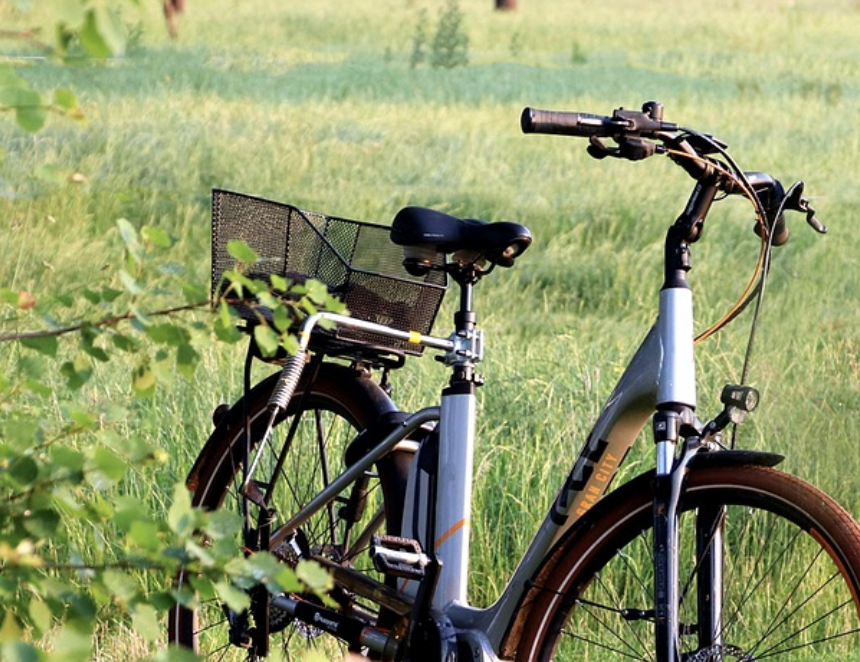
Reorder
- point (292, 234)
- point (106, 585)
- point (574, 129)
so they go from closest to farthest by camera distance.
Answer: point (106, 585)
point (574, 129)
point (292, 234)

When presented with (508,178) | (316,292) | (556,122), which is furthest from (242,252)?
(508,178)

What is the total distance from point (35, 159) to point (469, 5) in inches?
328

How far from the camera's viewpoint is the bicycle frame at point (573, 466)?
282cm

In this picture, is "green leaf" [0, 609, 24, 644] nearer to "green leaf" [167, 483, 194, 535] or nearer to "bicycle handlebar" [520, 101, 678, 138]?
"green leaf" [167, 483, 194, 535]

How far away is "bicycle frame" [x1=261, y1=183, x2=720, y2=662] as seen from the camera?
2816 mm

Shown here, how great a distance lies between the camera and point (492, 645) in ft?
10.4

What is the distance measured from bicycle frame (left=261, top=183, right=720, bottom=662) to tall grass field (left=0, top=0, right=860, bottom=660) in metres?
0.89

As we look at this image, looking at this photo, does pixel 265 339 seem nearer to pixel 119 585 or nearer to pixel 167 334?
pixel 167 334

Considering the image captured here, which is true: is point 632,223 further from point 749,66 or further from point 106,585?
point 106,585

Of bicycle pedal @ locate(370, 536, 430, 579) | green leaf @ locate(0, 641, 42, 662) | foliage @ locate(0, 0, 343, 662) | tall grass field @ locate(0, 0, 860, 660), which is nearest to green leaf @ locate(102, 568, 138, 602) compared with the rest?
foliage @ locate(0, 0, 343, 662)

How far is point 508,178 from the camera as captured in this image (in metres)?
12.5

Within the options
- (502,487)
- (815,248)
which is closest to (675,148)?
(502,487)

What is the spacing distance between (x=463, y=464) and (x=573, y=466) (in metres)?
0.31

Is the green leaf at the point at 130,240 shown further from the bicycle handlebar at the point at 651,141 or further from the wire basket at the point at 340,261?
the wire basket at the point at 340,261
